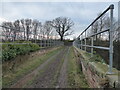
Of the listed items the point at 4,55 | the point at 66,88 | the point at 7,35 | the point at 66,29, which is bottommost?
the point at 66,88

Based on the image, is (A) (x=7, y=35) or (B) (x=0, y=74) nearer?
(B) (x=0, y=74)

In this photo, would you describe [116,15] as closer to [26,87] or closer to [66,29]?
[26,87]

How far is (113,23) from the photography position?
2105 mm

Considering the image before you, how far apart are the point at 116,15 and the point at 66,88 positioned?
83.7 inches

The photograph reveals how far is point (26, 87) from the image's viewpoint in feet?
11.1

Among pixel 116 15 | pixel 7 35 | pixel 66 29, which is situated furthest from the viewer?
pixel 66 29

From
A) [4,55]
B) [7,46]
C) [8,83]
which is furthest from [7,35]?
[8,83]

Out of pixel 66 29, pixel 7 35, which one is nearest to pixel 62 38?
pixel 66 29

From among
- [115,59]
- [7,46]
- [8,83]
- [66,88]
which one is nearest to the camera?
[115,59]

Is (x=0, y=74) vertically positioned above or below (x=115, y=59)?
below

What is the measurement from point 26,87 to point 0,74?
144 cm

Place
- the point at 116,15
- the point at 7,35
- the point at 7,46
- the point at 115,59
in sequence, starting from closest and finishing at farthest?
the point at 116,15 → the point at 115,59 → the point at 7,46 → the point at 7,35

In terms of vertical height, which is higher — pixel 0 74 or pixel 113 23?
pixel 113 23

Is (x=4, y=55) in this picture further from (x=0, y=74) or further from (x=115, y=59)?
(x=115, y=59)
